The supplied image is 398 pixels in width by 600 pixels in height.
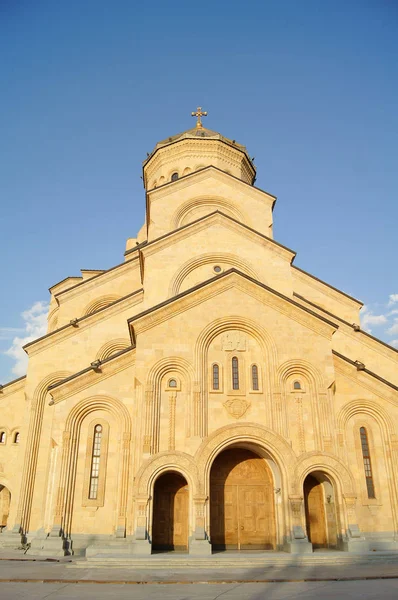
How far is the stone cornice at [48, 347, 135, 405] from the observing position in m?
15.9

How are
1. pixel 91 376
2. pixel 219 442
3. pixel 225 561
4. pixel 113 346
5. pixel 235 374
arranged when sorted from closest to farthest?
pixel 225 561 < pixel 219 442 < pixel 235 374 < pixel 91 376 < pixel 113 346

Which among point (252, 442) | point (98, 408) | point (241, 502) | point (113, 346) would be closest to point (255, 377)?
point (252, 442)

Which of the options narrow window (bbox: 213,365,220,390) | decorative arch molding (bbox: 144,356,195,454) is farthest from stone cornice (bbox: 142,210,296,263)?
narrow window (bbox: 213,365,220,390)

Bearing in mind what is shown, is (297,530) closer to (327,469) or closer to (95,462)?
(327,469)

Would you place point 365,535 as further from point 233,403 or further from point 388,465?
point 233,403

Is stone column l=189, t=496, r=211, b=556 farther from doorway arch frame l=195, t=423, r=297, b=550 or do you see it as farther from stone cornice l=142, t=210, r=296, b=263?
stone cornice l=142, t=210, r=296, b=263

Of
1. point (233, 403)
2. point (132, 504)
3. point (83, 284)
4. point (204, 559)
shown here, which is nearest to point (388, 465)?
point (233, 403)

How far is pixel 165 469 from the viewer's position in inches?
562

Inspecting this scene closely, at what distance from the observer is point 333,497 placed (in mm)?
15141

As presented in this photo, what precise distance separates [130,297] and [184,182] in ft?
23.6

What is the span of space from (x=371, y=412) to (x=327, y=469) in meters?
2.93

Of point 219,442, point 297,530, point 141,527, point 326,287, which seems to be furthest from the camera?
point 326,287

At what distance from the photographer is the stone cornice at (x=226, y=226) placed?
66.4 feet

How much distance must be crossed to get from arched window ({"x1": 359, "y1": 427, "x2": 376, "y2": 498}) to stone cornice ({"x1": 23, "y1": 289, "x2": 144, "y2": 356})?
10503mm
